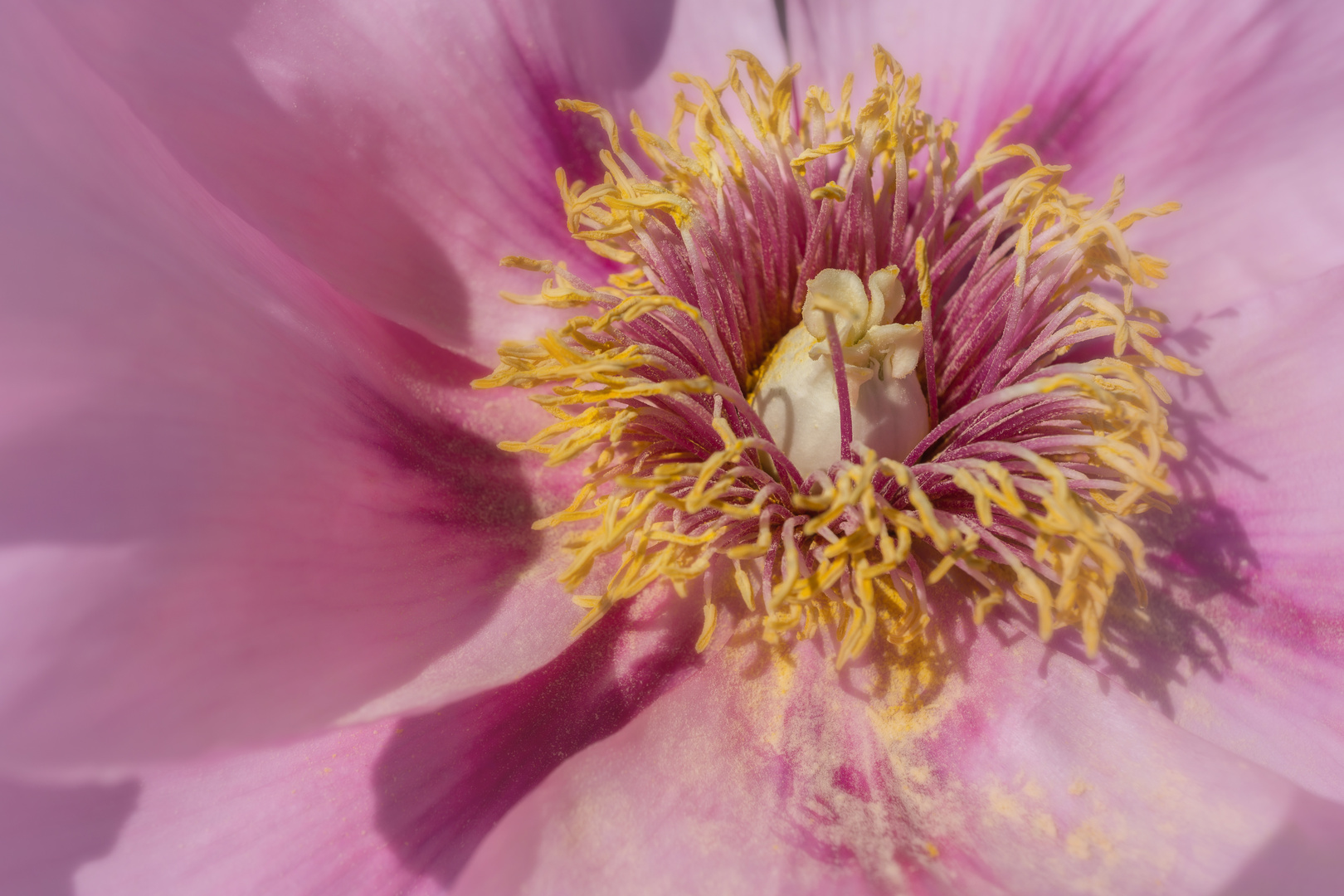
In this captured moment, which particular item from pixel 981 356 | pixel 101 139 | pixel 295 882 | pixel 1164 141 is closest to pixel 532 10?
pixel 101 139

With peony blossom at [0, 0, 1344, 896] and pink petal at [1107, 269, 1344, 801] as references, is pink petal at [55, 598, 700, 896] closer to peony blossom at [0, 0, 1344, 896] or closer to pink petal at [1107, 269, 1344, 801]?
peony blossom at [0, 0, 1344, 896]

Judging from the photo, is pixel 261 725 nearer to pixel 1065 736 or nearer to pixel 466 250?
pixel 466 250

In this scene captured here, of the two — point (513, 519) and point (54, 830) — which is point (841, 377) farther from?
point (54, 830)

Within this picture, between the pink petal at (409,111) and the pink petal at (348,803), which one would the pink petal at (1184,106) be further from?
the pink petal at (348,803)

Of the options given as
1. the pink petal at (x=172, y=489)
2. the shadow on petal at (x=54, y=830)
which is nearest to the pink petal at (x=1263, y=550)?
the pink petal at (x=172, y=489)

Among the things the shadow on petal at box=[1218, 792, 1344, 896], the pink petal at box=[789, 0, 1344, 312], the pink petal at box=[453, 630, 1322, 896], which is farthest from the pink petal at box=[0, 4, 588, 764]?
the pink petal at box=[789, 0, 1344, 312]

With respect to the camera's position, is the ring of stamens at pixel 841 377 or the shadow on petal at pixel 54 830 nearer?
the shadow on petal at pixel 54 830

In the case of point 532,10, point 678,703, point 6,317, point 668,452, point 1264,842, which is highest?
point 532,10
